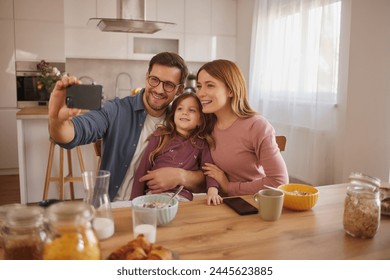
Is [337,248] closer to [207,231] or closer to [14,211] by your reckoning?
[207,231]

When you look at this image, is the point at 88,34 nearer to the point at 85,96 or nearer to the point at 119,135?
the point at 119,135

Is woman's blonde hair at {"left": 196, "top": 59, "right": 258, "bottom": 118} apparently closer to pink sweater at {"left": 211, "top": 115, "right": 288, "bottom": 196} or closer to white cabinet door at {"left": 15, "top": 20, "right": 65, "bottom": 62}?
pink sweater at {"left": 211, "top": 115, "right": 288, "bottom": 196}

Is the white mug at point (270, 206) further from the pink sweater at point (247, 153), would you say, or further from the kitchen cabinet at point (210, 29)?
the kitchen cabinet at point (210, 29)

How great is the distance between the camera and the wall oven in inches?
183


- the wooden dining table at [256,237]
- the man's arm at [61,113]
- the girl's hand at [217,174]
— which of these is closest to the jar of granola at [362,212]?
the wooden dining table at [256,237]

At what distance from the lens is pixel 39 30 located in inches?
181

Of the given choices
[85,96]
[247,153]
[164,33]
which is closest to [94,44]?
[164,33]

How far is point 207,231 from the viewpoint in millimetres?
1048

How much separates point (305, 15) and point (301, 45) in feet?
0.94

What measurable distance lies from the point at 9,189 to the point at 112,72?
2.08 meters

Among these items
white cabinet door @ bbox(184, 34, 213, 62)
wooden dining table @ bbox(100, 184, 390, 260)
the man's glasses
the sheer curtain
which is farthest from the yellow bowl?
white cabinet door @ bbox(184, 34, 213, 62)

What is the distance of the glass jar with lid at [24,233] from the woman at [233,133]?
0.90m

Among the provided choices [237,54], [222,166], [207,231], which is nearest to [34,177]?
[222,166]

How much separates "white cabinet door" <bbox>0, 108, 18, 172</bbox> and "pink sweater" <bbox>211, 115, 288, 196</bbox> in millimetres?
3726
